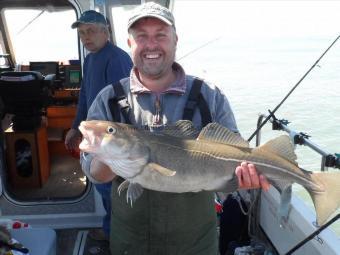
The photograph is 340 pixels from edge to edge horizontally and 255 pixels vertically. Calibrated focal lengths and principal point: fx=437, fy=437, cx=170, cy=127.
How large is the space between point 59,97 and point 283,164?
17.5 ft

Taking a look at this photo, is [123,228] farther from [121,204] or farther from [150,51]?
[150,51]

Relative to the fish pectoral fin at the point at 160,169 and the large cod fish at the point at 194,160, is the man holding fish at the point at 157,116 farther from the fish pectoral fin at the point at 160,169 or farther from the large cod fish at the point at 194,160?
the fish pectoral fin at the point at 160,169

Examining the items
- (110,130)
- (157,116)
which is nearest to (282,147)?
(157,116)

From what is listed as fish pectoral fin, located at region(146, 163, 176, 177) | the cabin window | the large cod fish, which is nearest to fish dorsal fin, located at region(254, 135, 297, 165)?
the large cod fish

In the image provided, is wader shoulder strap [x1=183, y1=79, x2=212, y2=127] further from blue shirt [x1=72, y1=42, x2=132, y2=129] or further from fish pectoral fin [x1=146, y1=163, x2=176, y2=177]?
blue shirt [x1=72, y1=42, x2=132, y2=129]

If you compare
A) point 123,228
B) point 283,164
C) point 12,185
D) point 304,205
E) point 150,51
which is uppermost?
point 150,51

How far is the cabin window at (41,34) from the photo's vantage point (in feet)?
26.2

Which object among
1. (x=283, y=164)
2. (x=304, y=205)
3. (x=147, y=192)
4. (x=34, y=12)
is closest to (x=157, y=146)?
(x=147, y=192)

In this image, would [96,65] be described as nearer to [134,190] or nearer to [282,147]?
[134,190]

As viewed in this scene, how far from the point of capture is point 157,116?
2.40 metres

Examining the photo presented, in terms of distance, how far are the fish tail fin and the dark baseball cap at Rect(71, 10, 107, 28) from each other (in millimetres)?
2608

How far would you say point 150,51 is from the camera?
2.32 metres

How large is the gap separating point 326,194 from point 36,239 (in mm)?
2281

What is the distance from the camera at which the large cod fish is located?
2.06 m
